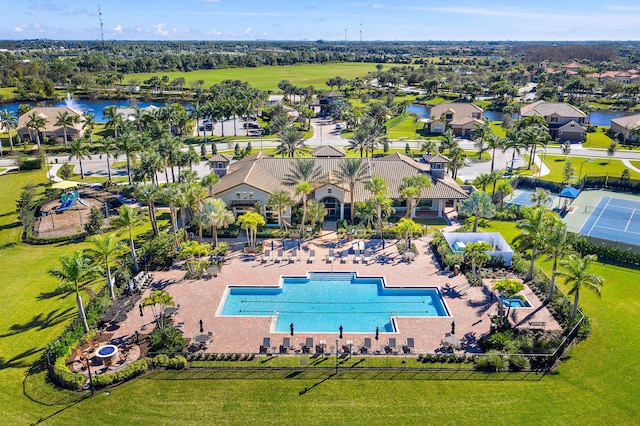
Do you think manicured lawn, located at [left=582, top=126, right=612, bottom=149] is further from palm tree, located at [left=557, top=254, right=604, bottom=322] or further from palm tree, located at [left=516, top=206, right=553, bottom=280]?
palm tree, located at [left=557, top=254, right=604, bottom=322]

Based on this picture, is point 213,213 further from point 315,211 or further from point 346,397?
point 346,397

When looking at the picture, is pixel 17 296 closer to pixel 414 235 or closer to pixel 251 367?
pixel 251 367

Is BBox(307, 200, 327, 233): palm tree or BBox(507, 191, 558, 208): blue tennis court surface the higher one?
BBox(307, 200, 327, 233): palm tree

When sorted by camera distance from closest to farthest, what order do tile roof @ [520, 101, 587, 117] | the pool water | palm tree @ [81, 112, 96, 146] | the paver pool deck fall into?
the paver pool deck, the pool water, palm tree @ [81, 112, 96, 146], tile roof @ [520, 101, 587, 117]

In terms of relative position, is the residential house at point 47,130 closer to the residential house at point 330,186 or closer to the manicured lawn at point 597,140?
the residential house at point 330,186

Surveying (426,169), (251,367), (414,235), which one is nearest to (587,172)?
(426,169)

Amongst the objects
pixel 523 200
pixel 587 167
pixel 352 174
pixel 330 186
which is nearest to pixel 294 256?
pixel 330 186

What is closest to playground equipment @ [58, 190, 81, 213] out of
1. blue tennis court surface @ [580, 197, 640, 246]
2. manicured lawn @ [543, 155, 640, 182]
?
blue tennis court surface @ [580, 197, 640, 246]
